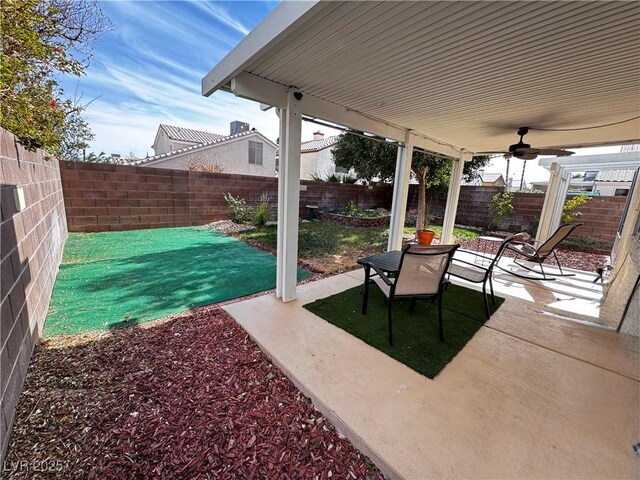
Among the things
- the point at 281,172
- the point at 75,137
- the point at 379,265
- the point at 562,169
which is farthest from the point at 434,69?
the point at 75,137

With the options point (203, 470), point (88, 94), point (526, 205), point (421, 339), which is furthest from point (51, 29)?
point (526, 205)

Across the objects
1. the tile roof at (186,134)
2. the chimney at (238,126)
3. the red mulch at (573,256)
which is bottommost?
the red mulch at (573,256)

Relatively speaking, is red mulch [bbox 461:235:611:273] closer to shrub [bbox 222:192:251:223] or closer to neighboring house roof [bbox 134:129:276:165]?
shrub [bbox 222:192:251:223]

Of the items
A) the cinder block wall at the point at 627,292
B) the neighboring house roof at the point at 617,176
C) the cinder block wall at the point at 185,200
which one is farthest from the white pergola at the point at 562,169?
the neighboring house roof at the point at 617,176

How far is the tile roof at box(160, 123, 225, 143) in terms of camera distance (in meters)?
16.9

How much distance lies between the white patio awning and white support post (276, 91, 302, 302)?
0.23 metres

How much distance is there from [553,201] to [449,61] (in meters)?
6.79

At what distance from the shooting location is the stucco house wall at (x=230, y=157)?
13074mm

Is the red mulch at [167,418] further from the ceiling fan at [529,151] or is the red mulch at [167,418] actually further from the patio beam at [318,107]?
the ceiling fan at [529,151]

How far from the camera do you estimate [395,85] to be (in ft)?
8.95

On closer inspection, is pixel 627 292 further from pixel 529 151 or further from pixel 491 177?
pixel 491 177

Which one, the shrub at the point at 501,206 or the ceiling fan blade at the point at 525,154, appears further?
the shrub at the point at 501,206

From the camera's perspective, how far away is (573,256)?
21.0ft

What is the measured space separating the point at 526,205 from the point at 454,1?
9719 millimetres
